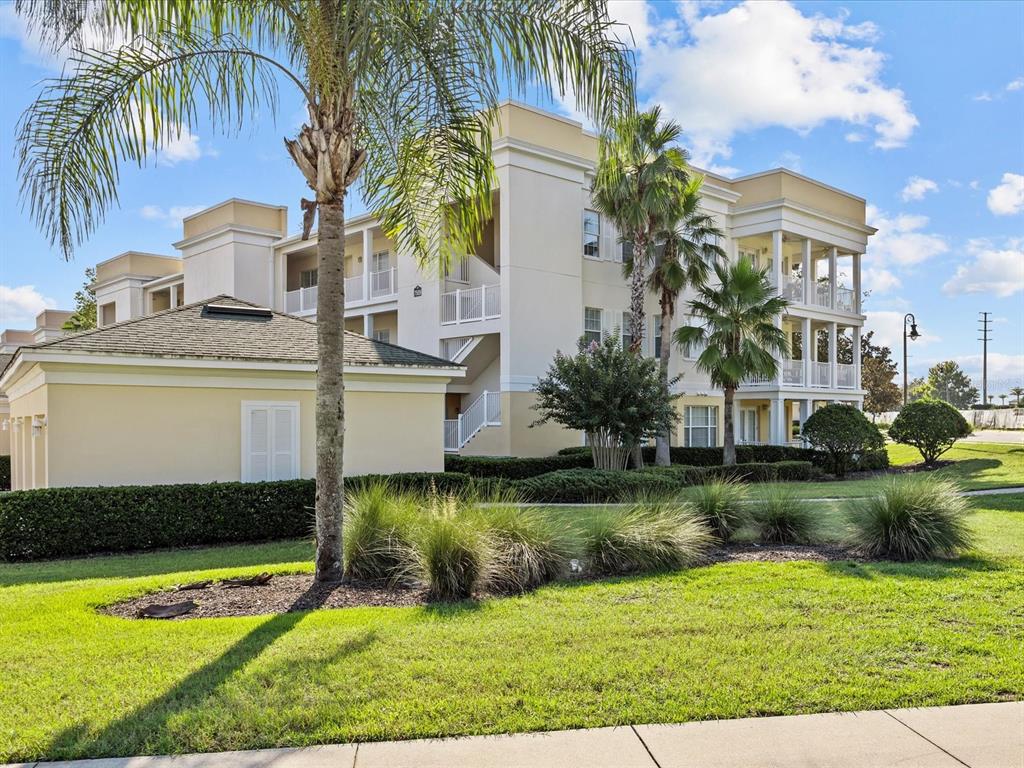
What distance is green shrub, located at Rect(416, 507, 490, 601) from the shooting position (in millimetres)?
7961

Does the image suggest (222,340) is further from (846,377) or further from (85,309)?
(85,309)

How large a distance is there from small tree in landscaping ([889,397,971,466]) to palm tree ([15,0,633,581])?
78.9ft

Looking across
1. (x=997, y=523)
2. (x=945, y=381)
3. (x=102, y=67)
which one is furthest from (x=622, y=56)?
(x=945, y=381)

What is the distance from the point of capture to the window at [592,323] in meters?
27.1

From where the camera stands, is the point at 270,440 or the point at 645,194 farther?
the point at 645,194

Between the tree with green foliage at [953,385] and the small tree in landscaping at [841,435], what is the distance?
7910cm

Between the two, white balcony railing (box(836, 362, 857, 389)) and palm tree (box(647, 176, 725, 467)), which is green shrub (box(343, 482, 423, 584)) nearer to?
palm tree (box(647, 176, 725, 467))

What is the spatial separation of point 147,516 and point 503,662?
9029 mm

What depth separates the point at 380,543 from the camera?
8.92 metres

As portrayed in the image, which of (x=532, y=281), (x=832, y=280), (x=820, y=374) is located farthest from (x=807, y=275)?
(x=532, y=281)

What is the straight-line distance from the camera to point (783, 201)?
3081 cm

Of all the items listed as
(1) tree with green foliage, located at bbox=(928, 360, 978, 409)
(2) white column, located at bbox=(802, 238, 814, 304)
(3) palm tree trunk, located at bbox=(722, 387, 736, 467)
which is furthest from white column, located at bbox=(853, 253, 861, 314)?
(1) tree with green foliage, located at bbox=(928, 360, 978, 409)

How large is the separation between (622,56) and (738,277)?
1764cm

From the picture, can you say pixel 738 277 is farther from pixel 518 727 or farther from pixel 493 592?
pixel 518 727
